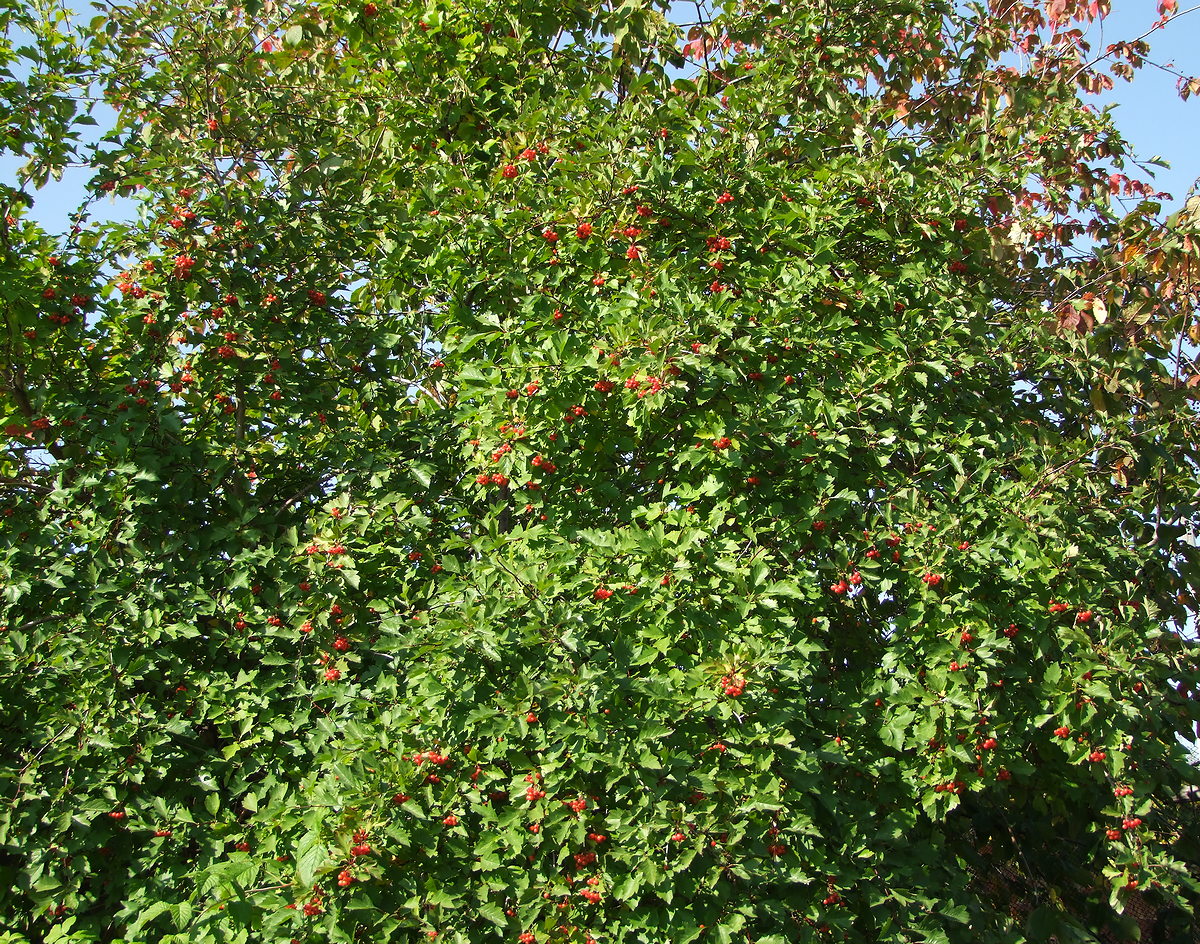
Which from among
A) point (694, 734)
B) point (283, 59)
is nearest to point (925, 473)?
point (694, 734)

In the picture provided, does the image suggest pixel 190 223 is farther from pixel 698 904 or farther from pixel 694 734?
pixel 698 904

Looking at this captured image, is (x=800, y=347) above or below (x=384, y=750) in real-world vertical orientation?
above

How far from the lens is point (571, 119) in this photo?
15.5 feet

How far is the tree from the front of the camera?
327cm

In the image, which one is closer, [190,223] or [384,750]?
[384,750]

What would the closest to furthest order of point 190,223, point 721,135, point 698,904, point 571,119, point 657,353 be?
point 698,904 < point 657,353 < point 190,223 < point 721,135 < point 571,119

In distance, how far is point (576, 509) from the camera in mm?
4070

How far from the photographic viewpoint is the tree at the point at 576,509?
3273 millimetres

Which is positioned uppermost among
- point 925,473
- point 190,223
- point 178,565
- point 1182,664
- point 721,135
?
point 721,135

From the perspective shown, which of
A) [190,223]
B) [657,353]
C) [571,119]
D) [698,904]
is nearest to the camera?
[698,904]

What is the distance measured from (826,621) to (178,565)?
7.89 feet

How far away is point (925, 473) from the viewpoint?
418 centimetres

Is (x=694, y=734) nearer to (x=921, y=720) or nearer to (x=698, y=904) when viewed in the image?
(x=698, y=904)

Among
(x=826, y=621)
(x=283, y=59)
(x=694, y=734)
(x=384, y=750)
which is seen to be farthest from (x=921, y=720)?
(x=283, y=59)
